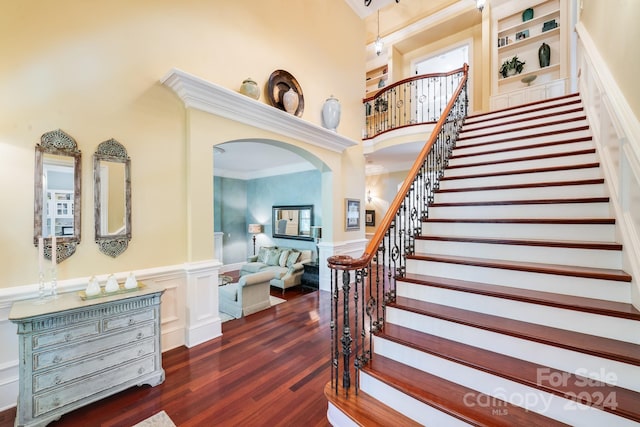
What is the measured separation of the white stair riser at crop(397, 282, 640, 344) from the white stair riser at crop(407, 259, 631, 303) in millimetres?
240

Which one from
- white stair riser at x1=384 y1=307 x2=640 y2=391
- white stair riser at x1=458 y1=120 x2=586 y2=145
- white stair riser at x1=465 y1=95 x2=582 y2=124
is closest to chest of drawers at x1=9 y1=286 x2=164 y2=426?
white stair riser at x1=384 y1=307 x2=640 y2=391

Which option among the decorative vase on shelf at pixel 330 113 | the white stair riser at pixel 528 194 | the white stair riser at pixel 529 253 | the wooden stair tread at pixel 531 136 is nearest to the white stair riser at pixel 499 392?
the white stair riser at pixel 529 253

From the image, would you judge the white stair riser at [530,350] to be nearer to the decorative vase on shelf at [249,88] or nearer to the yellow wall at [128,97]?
the yellow wall at [128,97]

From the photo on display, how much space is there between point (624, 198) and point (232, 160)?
22.1 ft

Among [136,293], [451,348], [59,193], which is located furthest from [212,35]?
[451,348]

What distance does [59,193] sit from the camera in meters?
2.20

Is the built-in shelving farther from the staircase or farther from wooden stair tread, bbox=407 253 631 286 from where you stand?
wooden stair tread, bbox=407 253 631 286

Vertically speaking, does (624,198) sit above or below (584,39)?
below

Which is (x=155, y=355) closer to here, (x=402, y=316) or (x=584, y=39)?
(x=402, y=316)

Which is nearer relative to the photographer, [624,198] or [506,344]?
[506,344]

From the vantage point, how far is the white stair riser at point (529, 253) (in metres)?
1.86

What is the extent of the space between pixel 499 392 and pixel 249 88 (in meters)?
3.73

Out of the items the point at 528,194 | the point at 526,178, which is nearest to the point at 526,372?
the point at 528,194

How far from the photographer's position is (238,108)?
10.6 feet
